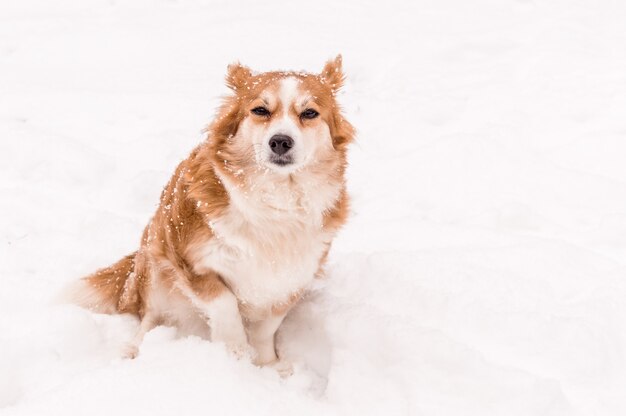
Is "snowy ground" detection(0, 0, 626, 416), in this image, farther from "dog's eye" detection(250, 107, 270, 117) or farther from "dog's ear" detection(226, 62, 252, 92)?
"dog's ear" detection(226, 62, 252, 92)

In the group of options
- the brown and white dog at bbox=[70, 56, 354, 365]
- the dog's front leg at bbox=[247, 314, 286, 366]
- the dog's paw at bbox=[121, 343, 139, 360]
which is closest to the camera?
the brown and white dog at bbox=[70, 56, 354, 365]

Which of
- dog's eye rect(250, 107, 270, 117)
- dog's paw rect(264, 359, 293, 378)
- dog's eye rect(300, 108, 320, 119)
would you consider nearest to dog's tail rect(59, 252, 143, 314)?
dog's paw rect(264, 359, 293, 378)

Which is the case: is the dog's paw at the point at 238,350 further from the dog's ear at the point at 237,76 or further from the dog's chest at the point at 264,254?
the dog's ear at the point at 237,76

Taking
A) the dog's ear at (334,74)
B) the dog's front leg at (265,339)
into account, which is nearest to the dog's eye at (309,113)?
the dog's ear at (334,74)

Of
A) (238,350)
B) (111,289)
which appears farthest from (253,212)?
(111,289)

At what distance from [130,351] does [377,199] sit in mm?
2178

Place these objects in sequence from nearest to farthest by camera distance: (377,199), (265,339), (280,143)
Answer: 1. (280,143)
2. (265,339)
3. (377,199)

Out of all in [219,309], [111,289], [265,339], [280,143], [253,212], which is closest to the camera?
[280,143]

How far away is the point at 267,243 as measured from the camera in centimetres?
309

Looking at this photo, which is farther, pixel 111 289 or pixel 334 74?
pixel 111 289

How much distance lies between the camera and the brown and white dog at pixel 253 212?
3.01 metres

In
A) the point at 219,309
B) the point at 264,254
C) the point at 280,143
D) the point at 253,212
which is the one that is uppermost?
the point at 280,143

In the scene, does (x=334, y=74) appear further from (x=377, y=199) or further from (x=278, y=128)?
(x=377, y=199)

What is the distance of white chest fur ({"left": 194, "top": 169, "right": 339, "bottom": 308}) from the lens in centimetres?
302
